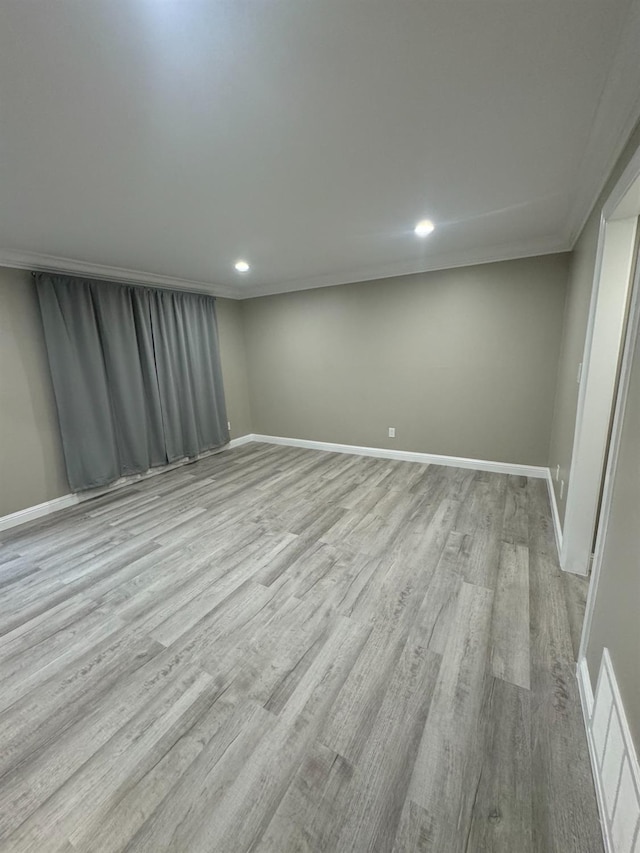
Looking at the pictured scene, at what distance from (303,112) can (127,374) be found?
3.28 m

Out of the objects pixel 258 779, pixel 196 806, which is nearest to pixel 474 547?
pixel 258 779

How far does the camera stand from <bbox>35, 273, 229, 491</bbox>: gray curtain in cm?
326

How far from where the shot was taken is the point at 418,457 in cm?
421

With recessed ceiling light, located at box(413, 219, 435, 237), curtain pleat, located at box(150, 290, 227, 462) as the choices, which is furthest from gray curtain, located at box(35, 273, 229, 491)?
recessed ceiling light, located at box(413, 219, 435, 237)

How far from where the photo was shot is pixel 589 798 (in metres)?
1.06

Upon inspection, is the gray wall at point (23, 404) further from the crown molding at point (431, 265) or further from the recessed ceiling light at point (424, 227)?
the recessed ceiling light at point (424, 227)

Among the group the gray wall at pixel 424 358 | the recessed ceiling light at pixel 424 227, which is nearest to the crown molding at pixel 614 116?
the recessed ceiling light at pixel 424 227

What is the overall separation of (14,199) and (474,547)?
3.62m

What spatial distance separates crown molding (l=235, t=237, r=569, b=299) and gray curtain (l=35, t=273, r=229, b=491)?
112 centimetres

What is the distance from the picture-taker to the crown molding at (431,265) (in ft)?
10.3

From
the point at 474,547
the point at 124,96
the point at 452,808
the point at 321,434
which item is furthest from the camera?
the point at 321,434

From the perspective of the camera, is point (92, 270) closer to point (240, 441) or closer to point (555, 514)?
point (240, 441)

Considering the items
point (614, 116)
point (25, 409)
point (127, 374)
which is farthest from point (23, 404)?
point (614, 116)

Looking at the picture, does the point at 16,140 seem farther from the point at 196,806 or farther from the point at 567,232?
the point at 567,232
